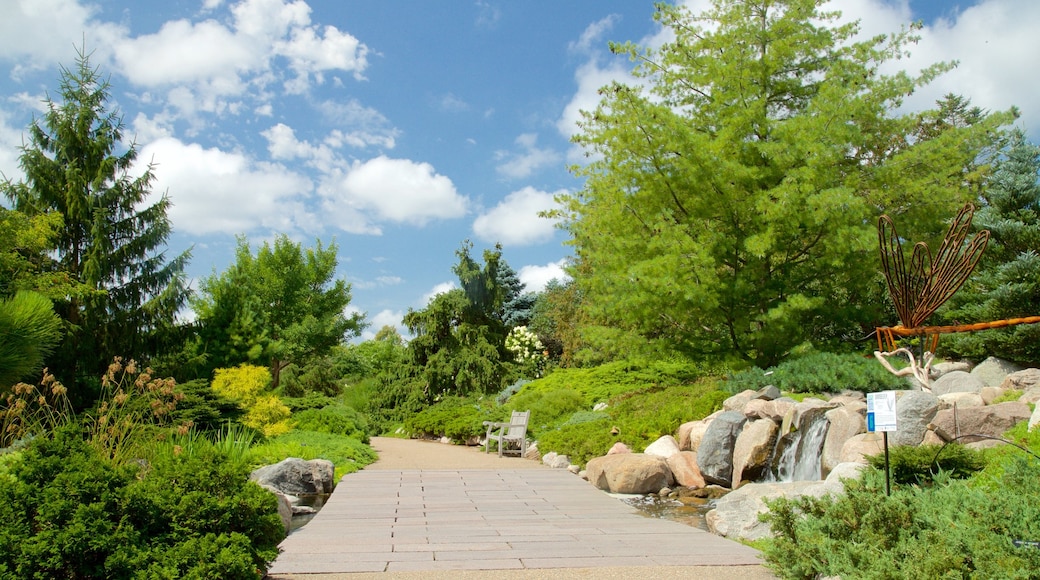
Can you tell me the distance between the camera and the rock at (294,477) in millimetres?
8797

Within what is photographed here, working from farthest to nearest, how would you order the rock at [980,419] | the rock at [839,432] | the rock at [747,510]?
the rock at [839,432] → the rock at [980,419] → the rock at [747,510]

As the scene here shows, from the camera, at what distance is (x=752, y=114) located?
1402 centimetres

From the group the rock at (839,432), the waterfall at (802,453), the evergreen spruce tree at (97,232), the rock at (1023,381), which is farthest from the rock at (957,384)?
the evergreen spruce tree at (97,232)

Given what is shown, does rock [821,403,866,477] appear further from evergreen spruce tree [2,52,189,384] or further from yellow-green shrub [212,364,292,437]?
evergreen spruce tree [2,52,189,384]

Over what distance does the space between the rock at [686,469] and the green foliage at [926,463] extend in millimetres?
3838

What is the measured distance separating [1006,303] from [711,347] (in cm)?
567

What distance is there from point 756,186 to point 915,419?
797 cm

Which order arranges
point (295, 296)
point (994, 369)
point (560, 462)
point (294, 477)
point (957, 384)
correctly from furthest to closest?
point (295, 296)
point (994, 369)
point (560, 462)
point (957, 384)
point (294, 477)

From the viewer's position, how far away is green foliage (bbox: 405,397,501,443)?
16938 millimetres

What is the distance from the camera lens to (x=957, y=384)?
38.8 feet

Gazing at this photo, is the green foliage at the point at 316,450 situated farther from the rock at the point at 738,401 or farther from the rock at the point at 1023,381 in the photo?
the rock at the point at 1023,381

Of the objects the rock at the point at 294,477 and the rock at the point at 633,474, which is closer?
the rock at the point at 294,477

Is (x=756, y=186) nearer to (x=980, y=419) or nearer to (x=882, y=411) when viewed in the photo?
(x=980, y=419)

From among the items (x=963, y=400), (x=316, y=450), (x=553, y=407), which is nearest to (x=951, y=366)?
(x=963, y=400)
